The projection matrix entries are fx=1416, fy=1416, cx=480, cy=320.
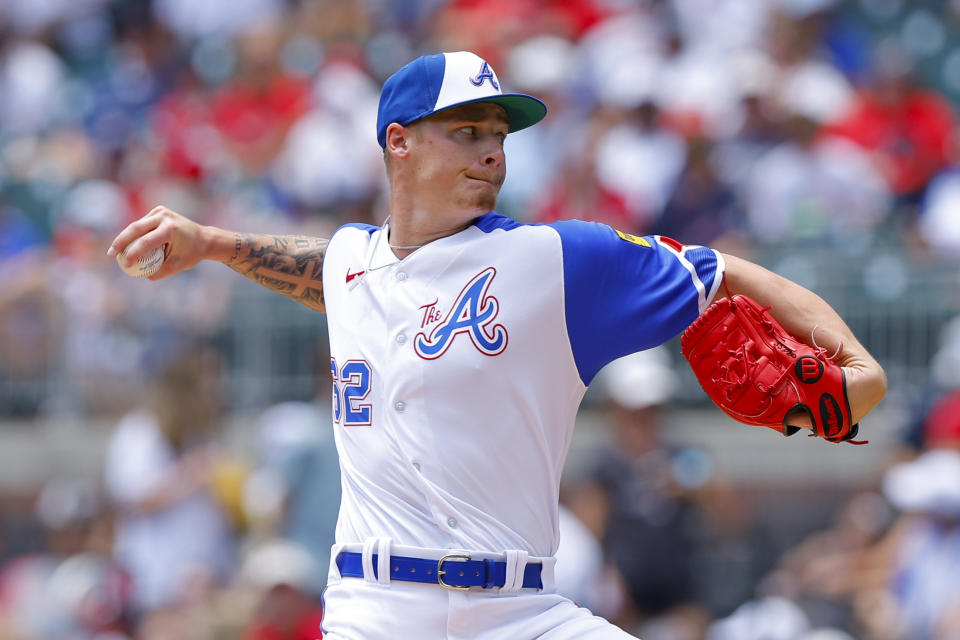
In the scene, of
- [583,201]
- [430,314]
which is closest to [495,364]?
[430,314]

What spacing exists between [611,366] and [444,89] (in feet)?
14.1

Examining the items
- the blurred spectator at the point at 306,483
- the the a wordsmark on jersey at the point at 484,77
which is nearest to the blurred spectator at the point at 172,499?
the blurred spectator at the point at 306,483

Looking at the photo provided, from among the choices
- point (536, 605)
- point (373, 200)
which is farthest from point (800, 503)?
point (536, 605)

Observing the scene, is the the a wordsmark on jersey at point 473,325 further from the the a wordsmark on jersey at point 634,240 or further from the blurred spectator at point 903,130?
the blurred spectator at point 903,130

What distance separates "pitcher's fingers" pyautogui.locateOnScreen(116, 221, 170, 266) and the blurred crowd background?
10.4ft

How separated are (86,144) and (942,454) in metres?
7.99

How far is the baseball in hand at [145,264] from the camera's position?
399 centimetres

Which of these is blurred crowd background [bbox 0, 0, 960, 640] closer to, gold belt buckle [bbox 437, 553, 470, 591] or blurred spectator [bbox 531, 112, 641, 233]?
blurred spectator [bbox 531, 112, 641, 233]

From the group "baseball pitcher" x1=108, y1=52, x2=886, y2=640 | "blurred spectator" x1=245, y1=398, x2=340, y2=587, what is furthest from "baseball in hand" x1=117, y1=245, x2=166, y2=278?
"blurred spectator" x1=245, y1=398, x2=340, y2=587

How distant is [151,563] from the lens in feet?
26.2

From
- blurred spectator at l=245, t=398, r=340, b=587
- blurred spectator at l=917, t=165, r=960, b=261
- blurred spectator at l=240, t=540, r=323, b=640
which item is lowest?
blurred spectator at l=240, t=540, r=323, b=640

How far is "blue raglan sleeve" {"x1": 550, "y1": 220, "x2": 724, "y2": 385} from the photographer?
371cm

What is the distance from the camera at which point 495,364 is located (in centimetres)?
367

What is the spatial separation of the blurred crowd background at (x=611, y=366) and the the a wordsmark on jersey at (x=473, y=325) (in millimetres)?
3413
